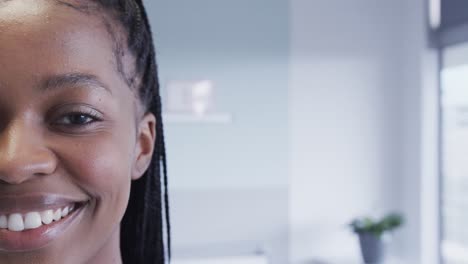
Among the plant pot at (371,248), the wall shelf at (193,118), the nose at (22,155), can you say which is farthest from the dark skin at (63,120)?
the plant pot at (371,248)

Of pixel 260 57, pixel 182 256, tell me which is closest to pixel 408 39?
pixel 260 57

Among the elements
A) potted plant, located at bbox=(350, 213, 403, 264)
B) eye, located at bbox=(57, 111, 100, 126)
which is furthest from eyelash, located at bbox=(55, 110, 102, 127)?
potted plant, located at bbox=(350, 213, 403, 264)

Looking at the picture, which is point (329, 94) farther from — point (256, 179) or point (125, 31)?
point (125, 31)

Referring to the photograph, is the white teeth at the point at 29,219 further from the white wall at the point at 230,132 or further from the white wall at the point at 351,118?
the white wall at the point at 351,118

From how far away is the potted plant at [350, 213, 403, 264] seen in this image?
2.45 metres

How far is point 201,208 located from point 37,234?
2085 mm

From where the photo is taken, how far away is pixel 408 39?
8.93ft

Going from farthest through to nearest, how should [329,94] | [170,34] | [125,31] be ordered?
[329,94] → [170,34] → [125,31]

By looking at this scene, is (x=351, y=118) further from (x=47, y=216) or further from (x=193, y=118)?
(x=47, y=216)

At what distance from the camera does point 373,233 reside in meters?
2.44

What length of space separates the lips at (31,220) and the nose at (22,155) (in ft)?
0.07

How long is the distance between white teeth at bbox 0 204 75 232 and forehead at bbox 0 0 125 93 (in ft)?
0.37

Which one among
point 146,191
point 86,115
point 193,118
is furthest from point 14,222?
point 193,118

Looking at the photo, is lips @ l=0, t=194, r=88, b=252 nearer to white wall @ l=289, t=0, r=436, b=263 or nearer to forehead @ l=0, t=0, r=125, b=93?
forehead @ l=0, t=0, r=125, b=93
